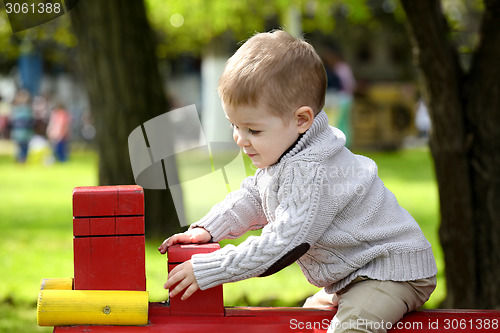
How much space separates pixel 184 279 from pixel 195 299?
135mm

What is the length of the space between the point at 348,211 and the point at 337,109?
19.3 meters

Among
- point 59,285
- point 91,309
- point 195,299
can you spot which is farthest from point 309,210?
point 59,285

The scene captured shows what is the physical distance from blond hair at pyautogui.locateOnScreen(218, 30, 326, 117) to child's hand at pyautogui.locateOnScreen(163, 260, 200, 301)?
0.53 m

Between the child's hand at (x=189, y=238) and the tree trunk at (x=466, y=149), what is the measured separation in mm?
1887

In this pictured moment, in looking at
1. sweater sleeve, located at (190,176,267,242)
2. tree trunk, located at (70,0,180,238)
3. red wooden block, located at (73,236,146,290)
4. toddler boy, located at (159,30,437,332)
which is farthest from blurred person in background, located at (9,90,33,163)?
toddler boy, located at (159,30,437,332)

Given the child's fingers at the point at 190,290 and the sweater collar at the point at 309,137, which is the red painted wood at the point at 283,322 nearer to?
the child's fingers at the point at 190,290

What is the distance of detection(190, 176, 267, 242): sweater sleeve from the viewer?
2469 mm

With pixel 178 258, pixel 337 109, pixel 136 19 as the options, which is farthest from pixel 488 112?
pixel 337 109

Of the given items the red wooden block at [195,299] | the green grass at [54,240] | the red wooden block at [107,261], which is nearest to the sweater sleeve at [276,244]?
the red wooden block at [195,299]

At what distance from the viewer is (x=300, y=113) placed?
2.21 m

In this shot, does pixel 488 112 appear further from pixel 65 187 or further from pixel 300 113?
pixel 65 187

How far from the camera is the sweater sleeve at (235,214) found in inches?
97.2

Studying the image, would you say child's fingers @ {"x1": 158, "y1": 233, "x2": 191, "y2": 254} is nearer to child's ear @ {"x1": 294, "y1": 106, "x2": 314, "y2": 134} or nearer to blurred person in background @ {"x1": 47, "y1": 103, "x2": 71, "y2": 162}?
child's ear @ {"x1": 294, "y1": 106, "x2": 314, "y2": 134}

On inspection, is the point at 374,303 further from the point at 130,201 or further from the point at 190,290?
the point at 130,201
